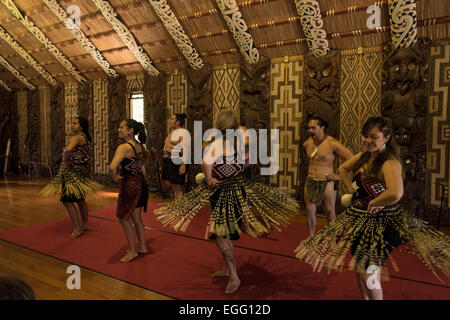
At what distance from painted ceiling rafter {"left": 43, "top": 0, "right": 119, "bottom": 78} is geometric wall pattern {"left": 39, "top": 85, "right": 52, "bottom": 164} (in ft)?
10.1

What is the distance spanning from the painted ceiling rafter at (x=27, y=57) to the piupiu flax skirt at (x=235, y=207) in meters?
7.47

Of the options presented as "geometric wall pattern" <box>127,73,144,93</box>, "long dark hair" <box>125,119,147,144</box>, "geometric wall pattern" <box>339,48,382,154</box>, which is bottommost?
"long dark hair" <box>125,119,147,144</box>

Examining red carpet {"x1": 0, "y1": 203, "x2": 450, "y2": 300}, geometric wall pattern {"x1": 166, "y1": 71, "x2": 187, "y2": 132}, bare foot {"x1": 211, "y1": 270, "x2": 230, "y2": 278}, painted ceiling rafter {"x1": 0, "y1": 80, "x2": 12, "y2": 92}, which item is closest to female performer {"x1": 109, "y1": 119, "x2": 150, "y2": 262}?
red carpet {"x1": 0, "y1": 203, "x2": 450, "y2": 300}

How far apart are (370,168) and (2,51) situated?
32.2 feet

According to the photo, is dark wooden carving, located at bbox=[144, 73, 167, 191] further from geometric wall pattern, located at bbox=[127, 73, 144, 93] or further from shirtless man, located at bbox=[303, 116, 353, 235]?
shirtless man, located at bbox=[303, 116, 353, 235]

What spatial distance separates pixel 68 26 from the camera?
681 cm

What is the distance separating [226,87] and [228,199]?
12.4 ft

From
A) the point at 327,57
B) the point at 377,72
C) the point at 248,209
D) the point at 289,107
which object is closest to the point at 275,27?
the point at 327,57

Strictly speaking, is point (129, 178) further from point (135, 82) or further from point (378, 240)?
point (135, 82)

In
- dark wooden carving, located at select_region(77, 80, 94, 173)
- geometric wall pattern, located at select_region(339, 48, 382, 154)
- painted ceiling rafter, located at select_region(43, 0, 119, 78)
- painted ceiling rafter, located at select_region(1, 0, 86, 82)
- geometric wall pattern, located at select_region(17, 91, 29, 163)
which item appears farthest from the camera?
geometric wall pattern, located at select_region(17, 91, 29, 163)

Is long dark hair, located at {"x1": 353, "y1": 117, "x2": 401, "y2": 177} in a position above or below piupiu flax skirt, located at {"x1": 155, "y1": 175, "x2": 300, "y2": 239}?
above

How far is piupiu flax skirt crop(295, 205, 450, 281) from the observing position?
81.5 inches

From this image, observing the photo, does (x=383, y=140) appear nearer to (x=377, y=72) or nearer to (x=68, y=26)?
(x=377, y=72)

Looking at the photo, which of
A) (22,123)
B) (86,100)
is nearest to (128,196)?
(86,100)
